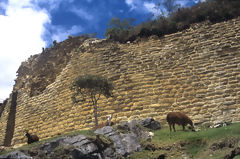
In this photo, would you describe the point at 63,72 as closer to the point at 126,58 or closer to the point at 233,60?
the point at 126,58

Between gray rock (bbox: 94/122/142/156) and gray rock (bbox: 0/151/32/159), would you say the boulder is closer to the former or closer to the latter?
gray rock (bbox: 94/122/142/156)

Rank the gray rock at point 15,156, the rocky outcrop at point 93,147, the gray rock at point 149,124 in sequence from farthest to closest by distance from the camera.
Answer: the gray rock at point 149,124 < the rocky outcrop at point 93,147 < the gray rock at point 15,156

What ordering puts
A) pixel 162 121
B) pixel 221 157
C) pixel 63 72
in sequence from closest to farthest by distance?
pixel 221 157 → pixel 162 121 → pixel 63 72

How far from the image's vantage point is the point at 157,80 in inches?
567

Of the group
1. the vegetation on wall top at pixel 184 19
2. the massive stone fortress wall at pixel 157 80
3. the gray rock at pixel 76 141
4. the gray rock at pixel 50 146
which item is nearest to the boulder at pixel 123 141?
the gray rock at pixel 76 141

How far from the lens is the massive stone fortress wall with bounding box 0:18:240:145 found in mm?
12930

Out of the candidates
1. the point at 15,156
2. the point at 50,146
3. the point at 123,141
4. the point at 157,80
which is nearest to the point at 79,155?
the point at 50,146

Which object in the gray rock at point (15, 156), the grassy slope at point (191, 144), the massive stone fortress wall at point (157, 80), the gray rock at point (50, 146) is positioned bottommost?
the grassy slope at point (191, 144)

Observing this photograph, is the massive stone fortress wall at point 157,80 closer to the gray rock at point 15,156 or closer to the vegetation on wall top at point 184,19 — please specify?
the vegetation on wall top at point 184,19

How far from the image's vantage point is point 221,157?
7445 millimetres

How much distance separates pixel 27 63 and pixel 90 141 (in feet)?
50.9

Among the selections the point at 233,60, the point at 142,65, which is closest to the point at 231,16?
the point at 233,60

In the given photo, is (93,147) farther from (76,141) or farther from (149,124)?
(149,124)

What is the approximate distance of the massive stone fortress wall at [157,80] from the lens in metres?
12.9
